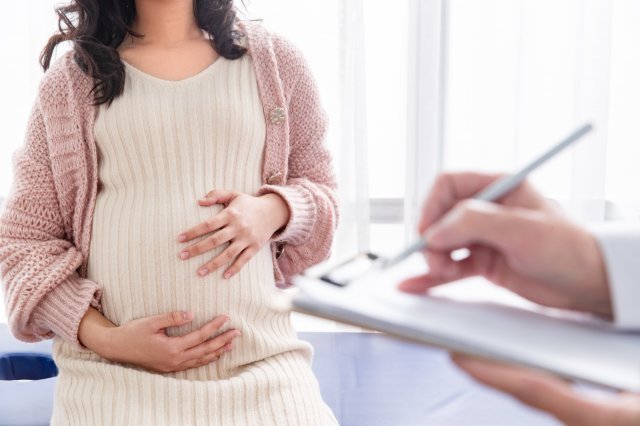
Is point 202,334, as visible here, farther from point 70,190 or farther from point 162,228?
point 70,190

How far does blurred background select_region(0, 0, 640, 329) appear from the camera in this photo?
6.14 ft

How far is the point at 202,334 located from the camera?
1.02 meters

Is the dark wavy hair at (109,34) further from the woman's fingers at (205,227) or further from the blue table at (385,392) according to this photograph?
the blue table at (385,392)

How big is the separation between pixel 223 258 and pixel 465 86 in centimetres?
113

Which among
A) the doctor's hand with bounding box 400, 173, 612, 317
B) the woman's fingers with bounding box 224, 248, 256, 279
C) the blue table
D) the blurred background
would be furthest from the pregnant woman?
the blurred background

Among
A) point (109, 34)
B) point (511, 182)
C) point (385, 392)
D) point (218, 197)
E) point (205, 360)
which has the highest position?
point (109, 34)

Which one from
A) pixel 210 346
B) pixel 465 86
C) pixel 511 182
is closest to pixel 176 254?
pixel 210 346

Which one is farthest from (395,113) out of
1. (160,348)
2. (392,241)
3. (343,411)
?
(160,348)

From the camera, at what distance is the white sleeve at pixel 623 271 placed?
49 cm

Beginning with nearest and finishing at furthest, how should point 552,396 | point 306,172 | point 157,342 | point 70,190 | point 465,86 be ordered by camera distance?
point 552,396 → point 157,342 → point 70,190 → point 306,172 → point 465,86

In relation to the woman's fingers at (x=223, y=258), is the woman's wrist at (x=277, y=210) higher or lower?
higher

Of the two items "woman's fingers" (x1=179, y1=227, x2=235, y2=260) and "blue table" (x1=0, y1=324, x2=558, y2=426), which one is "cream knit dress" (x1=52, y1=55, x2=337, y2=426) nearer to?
"woman's fingers" (x1=179, y1=227, x2=235, y2=260)

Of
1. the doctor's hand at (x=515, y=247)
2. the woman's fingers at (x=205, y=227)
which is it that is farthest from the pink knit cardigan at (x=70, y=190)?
the doctor's hand at (x=515, y=247)

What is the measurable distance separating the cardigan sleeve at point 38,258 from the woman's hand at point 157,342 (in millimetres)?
40
